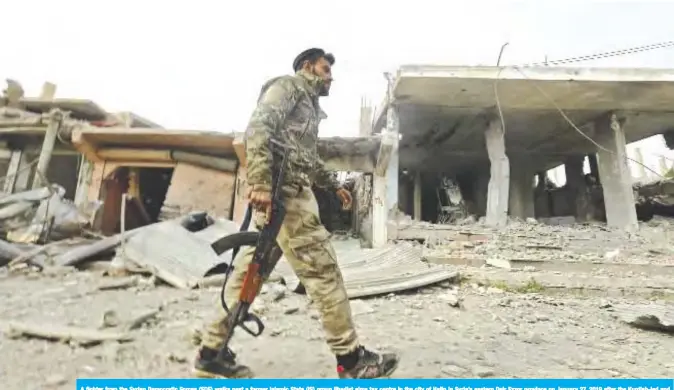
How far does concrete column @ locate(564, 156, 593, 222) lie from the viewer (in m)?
10.0

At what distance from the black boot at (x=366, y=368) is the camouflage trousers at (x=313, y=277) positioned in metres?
0.07

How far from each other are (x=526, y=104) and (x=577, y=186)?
4576 mm

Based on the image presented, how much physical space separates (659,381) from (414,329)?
149 centimetres

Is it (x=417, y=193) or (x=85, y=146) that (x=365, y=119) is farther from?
(x=85, y=146)

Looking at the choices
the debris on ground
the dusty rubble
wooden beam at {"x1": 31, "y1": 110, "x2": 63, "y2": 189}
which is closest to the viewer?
the dusty rubble

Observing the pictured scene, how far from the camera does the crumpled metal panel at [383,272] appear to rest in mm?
4141

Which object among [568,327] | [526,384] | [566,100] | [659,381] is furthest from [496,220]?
[526,384]

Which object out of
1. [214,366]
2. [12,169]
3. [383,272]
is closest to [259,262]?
[214,366]

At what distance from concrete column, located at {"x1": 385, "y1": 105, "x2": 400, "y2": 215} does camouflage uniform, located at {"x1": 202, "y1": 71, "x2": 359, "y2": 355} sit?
5.03 meters

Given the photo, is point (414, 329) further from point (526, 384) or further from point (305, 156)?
point (305, 156)

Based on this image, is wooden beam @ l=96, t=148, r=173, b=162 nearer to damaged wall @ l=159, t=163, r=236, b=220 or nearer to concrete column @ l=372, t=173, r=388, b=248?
damaged wall @ l=159, t=163, r=236, b=220

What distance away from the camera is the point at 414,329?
306 centimetres

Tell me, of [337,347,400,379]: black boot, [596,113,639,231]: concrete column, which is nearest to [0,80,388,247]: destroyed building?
[596,113,639,231]: concrete column

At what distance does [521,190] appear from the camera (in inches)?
418
